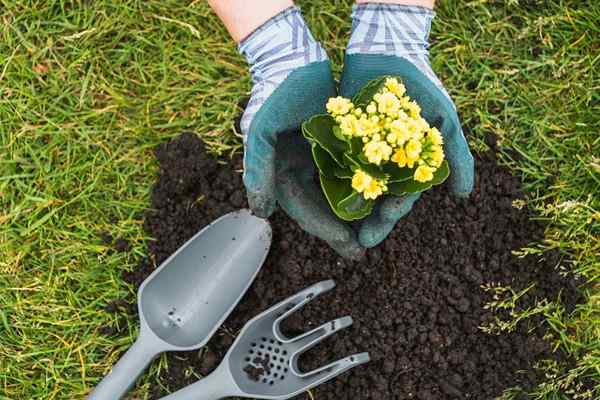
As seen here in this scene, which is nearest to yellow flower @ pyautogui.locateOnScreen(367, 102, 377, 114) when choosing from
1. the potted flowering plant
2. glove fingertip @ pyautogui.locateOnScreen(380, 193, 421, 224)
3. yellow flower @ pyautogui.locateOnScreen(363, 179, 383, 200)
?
the potted flowering plant

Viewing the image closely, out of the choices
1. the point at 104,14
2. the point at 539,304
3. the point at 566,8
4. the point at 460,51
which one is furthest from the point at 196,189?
the point at 566,8

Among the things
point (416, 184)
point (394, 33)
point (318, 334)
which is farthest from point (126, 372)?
point (394, 33)

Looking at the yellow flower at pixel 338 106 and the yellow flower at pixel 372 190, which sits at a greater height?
the yellow flower at pixel 338 106

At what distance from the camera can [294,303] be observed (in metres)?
1.67

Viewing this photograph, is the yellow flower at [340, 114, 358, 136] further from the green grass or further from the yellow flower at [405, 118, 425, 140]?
the green grass

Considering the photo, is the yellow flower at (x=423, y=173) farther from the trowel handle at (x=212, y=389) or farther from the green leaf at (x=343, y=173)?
the trowel handle at (x=212, y=389)

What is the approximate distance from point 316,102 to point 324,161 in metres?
0.24

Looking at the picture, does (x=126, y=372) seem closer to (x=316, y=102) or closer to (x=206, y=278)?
(x=206, y=278)

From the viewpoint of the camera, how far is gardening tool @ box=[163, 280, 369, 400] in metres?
1.62

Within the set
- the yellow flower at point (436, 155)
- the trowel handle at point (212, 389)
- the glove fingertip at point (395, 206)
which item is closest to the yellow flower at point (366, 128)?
the yellow flower at point (436, 155)

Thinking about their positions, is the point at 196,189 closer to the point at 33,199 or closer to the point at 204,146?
the point at 204,146

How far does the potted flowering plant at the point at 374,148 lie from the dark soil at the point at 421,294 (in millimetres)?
440

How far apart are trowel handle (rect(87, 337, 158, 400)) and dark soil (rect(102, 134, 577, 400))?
11cm

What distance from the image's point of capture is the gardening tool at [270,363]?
63.9 inches
